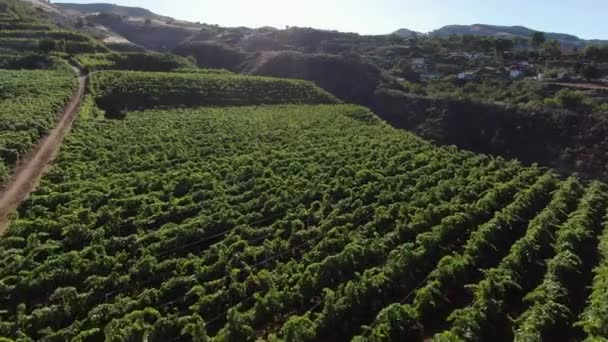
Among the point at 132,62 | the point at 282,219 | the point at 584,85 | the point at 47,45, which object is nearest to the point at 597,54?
the point at 584,85

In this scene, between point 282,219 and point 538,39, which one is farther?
point 538,39

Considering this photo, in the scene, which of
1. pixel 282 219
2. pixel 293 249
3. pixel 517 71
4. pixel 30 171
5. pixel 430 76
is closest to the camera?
pixel 293 249

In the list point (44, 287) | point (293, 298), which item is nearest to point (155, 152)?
point (44, 287)

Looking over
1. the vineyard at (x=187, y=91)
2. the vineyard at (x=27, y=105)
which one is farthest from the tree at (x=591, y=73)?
the vineyard at (x=27, y=105)

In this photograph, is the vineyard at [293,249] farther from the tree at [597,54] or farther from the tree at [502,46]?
the tree at [502,46]

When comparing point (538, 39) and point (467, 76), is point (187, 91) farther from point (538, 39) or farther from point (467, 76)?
point (538, 39)

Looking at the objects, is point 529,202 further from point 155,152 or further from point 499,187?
point 155,152

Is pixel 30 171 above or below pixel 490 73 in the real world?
below
